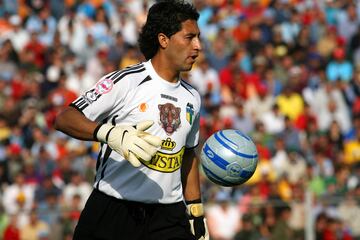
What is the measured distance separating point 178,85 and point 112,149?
786 millimetres

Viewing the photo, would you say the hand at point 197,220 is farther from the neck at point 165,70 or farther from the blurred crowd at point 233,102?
the blurred crowd at point 233,102

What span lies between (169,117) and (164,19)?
0.73 meters

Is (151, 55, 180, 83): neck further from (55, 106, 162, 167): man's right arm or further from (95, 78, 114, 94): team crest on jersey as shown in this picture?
(55, 106, 162, 167): man's right arm

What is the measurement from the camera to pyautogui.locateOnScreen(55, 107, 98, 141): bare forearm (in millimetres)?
5777

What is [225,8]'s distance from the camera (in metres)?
18.9

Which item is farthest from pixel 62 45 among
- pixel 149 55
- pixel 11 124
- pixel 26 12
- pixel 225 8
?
pixel 149 55

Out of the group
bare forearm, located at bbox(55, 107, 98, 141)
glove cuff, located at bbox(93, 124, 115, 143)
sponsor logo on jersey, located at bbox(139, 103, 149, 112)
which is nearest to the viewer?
glove cuff, located at bbox(93, 124, 115, 143)

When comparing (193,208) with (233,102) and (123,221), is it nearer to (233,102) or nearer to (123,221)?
(123,221)

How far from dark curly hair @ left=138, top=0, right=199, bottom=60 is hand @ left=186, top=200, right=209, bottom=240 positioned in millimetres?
1134

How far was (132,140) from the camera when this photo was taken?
5.57m

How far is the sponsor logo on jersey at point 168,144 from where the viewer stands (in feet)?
20.3

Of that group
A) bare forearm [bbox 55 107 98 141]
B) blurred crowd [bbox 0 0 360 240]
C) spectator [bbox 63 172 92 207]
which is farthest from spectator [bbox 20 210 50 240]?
bare forearm [bbox 55 107 98 141]

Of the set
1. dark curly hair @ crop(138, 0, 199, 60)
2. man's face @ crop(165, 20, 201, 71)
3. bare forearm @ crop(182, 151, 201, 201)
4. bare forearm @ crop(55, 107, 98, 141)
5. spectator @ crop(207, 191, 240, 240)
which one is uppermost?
dark curly hair @ crop(138, 0, 199, 60)

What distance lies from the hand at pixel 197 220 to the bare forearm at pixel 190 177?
0.18 ft
